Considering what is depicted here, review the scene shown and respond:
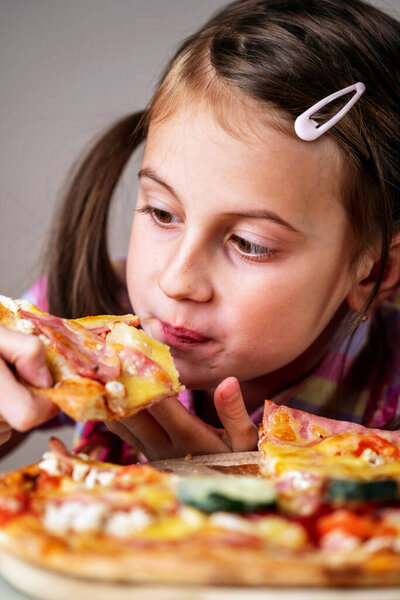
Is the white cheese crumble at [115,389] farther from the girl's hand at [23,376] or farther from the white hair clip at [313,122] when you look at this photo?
the white hair clip at [313,122]

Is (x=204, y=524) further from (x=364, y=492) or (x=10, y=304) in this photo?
(x=10, y=304)

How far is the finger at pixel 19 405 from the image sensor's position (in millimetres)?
547

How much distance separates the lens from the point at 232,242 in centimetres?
82

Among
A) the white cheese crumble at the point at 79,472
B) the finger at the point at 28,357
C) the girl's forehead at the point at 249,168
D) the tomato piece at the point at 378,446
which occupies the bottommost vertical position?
the tomato piece at the point at 378,446

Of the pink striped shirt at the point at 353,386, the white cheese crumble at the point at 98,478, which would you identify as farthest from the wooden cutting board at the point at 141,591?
the pink striped shirt at the point at 353,386

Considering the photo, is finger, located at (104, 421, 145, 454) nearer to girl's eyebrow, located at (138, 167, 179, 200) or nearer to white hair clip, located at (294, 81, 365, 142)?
girl's eyebrow, located at (138, 167, 179, 200)

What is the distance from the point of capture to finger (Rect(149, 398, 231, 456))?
31.0 inches

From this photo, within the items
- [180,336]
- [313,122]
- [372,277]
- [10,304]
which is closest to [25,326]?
[10,304]

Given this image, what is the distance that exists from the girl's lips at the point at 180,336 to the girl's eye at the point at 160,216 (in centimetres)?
12

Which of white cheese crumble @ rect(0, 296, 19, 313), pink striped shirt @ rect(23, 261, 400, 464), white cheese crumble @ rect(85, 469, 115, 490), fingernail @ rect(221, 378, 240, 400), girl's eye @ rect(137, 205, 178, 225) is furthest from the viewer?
pink striped shirt @ rect(23, 261, 400, 464)

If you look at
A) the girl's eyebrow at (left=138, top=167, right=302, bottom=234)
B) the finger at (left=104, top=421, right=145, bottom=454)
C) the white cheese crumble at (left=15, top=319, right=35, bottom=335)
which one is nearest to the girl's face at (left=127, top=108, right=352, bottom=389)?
the girl's eyebrow at (left=138, top=167, right=302, bottom=234)

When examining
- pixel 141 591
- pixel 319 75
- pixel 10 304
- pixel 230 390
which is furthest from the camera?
pixel 319 75

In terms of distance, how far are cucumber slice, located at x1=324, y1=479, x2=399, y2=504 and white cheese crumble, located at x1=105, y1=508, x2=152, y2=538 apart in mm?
131

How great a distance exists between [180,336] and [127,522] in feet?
1.38
